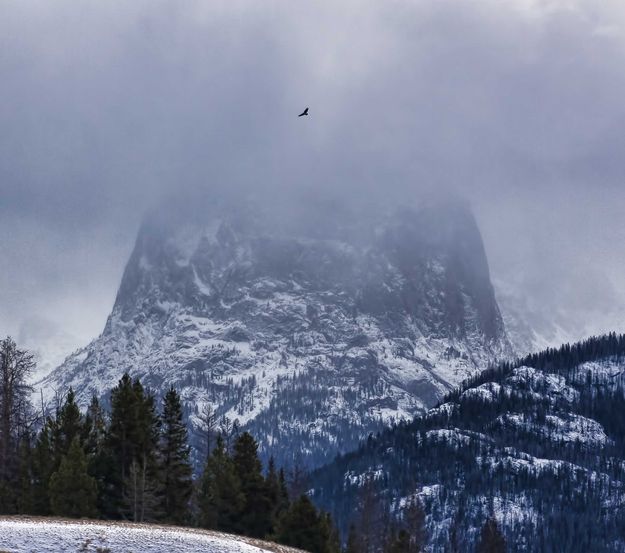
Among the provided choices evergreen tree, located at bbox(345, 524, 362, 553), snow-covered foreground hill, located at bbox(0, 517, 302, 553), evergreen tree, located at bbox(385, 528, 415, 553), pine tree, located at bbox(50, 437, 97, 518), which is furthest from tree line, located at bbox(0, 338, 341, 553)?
snow-covered foreground hill, located at bbox(0, 517, 302, 553)

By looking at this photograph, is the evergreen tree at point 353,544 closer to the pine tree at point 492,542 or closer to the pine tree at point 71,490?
the pine tree at point 492,542

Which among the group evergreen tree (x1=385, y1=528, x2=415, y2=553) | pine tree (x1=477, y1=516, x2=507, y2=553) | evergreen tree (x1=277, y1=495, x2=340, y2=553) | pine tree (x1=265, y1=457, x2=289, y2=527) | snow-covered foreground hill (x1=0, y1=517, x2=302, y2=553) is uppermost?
pine tree (x1=477, y1=516, x2=507, y2=553)

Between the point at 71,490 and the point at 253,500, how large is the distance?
1720 cm

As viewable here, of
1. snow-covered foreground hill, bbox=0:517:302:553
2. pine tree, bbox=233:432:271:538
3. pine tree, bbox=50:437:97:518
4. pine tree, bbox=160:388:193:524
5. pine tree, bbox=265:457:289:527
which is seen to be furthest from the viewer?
pine tree, bbox=265:457:289:527

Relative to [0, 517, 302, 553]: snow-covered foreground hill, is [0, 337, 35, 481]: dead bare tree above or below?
above

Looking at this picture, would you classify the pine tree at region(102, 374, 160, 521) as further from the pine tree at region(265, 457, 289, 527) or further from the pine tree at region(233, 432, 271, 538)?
the pine tree at region(265, 457, 289, 527)

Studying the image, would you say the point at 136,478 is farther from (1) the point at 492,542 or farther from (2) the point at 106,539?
(1) the point at 492,542

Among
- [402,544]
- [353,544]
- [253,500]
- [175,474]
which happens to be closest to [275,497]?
[253,500]

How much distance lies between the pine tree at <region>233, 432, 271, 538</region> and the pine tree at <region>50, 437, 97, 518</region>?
47.6ft

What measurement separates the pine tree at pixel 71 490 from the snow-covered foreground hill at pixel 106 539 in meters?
19.1

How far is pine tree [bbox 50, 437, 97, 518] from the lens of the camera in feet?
290

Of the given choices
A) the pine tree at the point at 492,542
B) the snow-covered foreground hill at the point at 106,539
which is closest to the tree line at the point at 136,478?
the snow-covered foreground hill at the point at 106,539

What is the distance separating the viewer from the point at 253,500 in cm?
10069

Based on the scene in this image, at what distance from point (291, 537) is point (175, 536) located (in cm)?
2650
